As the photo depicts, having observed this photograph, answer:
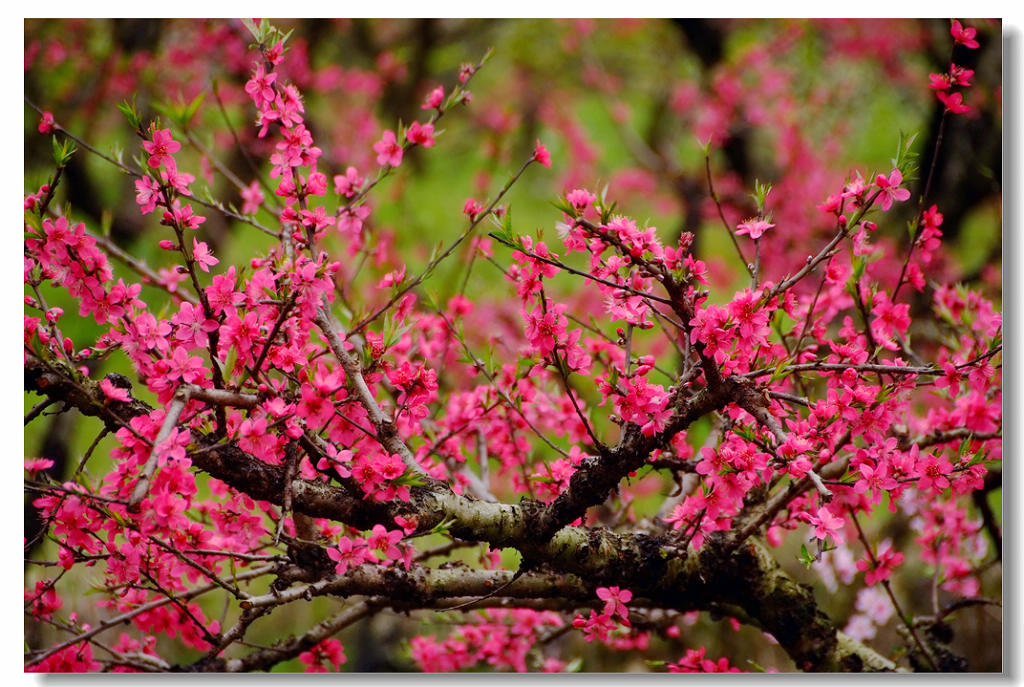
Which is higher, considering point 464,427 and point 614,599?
point 464,427

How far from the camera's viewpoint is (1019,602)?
5.23ft

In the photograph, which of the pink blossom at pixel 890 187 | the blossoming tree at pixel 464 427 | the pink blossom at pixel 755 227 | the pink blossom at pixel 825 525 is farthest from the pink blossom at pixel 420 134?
the pink blossom at pixel 825 525

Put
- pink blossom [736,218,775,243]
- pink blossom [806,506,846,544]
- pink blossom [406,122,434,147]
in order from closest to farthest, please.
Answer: pink blossom [806,506,846,544], pink blossom [736,218,775,243], pink blossom [406,122,434,147]

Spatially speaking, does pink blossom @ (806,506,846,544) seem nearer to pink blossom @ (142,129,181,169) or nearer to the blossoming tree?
the blossoming tree

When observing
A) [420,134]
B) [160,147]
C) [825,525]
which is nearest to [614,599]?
[825,525]

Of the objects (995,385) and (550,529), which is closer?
(550,529)

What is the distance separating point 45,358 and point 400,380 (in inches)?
18.5

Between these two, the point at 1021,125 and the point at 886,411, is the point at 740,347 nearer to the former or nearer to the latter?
the point at 886,411

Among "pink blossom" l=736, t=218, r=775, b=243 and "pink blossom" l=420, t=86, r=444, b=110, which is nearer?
"pink blossom" l=736, t=218, r=775, b=243

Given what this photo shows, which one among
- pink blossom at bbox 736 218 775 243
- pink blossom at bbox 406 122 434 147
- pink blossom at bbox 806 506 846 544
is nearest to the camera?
pink blossom at bbox 806 506 846 544

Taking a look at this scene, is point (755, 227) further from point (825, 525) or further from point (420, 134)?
point (420, 134)

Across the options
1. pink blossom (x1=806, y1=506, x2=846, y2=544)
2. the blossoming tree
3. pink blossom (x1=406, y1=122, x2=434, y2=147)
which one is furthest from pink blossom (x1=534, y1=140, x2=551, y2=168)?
pink blossom (x1=806, y1=506, x2=846, y2=544)

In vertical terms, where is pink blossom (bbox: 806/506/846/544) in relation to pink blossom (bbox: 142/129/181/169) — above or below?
below
